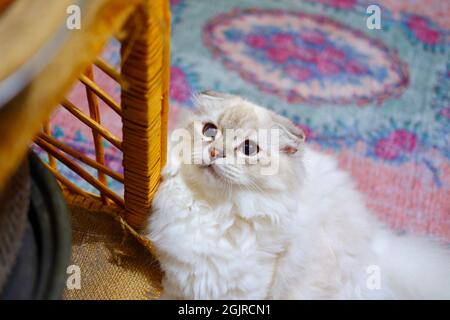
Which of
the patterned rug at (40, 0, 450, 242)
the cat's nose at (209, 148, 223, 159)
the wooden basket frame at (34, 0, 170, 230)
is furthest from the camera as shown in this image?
the patterned rug at (40, 0, 450, 242)

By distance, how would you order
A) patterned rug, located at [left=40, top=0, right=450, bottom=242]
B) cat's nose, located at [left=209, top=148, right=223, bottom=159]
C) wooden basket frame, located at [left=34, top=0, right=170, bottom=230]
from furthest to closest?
1. patterned rug, located at [left=40, top=0, right=450, bottom=242]
2. cat's nose, located at [left=209, top=148, right=223, bottom=159]
3. wooden basket frame, located at [left=34, top=0, right=170, bottom=230]

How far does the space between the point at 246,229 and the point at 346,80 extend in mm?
1065

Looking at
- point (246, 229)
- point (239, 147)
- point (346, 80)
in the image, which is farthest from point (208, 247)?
point (346, 80)

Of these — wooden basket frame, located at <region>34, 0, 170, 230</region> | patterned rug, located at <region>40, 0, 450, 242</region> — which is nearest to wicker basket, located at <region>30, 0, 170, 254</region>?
wooden basket frame, located at <region>34, 0, 170, 230</region>

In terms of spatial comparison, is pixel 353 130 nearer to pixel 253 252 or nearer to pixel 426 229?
pixel 426 229

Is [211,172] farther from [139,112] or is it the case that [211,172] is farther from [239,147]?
[139,112]

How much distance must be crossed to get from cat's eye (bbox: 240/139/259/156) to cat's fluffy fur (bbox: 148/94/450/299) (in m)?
0.03

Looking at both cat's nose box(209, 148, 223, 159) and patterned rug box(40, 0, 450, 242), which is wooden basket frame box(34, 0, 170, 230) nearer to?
cat's nose box(209, 148, 223, 159)

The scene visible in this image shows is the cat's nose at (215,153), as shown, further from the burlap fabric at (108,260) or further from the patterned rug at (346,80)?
the patterned rug at (346,80)

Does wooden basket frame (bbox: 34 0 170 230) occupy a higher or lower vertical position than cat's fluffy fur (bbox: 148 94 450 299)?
higher

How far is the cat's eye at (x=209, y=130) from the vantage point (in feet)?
3.08

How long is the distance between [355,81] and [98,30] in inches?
55.5

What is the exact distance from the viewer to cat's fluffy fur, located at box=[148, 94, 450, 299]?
0.89 meters

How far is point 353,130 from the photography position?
5.38ft
